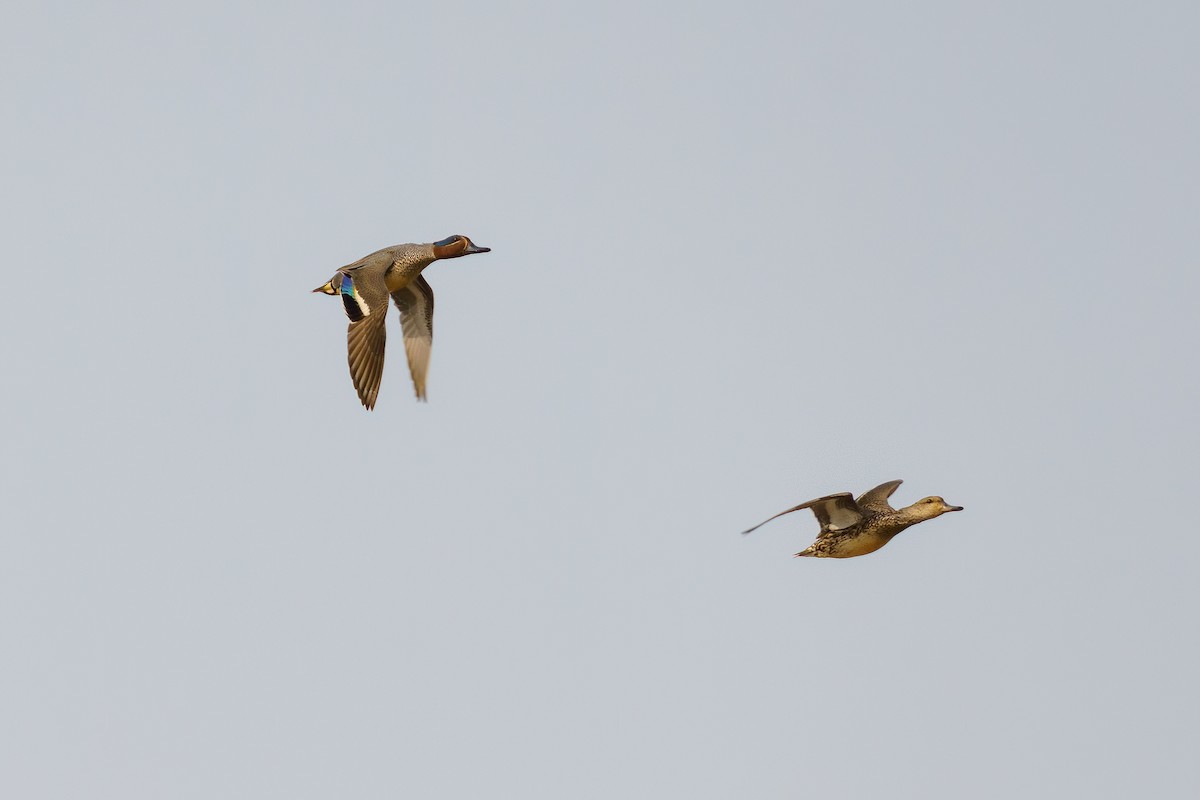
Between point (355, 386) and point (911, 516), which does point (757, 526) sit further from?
point (355, 386)

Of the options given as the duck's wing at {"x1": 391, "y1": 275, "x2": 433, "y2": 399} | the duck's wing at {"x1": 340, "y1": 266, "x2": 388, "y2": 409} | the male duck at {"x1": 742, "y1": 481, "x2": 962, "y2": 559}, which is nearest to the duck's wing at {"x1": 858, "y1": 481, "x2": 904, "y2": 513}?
the male duck at {"x1": 742, "y1": 481, "x2": 962, "y2": 559}

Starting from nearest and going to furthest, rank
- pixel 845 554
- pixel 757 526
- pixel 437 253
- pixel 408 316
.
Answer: pixel 757 526 < pixel 845 554 < pixel 437 253 < pixel 408 316

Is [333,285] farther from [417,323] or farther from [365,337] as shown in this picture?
[417,323]

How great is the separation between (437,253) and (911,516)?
7828 mm

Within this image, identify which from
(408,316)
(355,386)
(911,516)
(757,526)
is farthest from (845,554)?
(408,316)

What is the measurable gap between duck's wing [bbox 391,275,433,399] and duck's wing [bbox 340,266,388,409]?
3.34 metres

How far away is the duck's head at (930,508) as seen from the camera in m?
20.2

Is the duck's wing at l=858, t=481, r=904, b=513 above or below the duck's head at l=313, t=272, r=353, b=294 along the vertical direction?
below

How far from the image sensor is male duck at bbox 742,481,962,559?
19.7 m

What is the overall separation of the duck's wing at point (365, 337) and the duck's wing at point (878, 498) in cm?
634

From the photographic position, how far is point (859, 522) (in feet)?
65.2

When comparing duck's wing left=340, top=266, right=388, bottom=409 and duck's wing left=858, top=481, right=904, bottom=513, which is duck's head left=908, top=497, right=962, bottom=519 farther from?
duck's wing left=340, top=266, right=388, bottom=409

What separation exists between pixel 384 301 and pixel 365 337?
736 mm

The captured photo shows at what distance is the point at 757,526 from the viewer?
1605 cm
